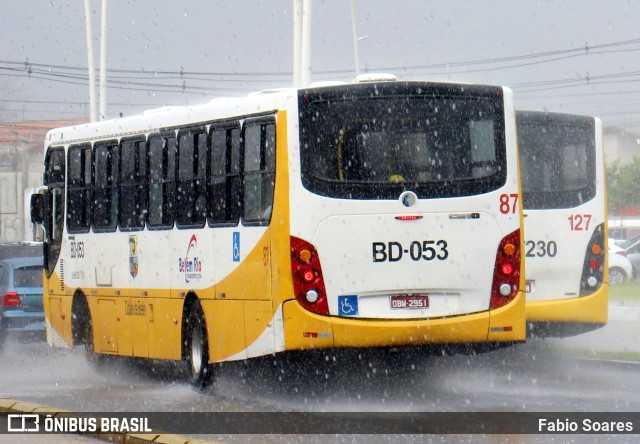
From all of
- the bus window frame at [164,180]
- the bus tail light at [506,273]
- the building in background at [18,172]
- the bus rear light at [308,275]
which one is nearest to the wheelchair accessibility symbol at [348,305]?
the bus rear light at [308,275]

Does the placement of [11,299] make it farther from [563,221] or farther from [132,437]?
[132,437]

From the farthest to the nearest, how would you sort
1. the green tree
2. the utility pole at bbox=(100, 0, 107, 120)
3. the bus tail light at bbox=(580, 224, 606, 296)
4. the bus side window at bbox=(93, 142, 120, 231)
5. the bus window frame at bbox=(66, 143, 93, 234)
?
1. the green tree
2. the utility pole at bbox=(100, 0, 107, 120)
3. the bus window frame at bbox=(66, 143, 93, 234)
4. the bus side window at bbox=(93, 142, 120, 231)
5. the bus tail light at bbox=(580, 224, 606, 296)

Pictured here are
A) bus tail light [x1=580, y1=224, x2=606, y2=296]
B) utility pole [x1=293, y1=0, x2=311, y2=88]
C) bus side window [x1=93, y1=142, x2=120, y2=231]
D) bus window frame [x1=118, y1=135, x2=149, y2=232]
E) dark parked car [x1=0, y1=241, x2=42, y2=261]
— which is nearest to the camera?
bus tail light [x1=580, y1=224, x2=606, y2=296]

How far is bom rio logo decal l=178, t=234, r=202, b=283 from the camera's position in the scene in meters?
15.5

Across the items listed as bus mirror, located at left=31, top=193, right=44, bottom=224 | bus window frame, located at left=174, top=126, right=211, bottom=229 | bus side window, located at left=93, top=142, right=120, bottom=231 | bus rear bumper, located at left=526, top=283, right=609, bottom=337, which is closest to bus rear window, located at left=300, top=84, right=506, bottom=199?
bus window frame, located at left=174, top=126, right=211, bottom=229

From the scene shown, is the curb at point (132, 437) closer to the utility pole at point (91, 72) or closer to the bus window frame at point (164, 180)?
the bus window frame at point (164, 180)

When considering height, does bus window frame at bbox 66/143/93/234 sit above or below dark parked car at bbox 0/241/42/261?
above

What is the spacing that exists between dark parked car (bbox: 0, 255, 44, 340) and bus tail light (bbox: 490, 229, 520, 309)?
946 cm

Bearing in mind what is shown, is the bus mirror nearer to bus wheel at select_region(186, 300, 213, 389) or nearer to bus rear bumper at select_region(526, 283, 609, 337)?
bus wheel at select_region(186, 300, 213, 389)

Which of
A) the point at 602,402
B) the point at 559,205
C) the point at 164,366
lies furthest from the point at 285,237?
the point at 164,366

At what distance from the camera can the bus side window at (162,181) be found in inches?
637

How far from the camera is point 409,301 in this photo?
1339 centimetres

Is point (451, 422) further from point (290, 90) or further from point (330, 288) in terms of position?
point (290, 90)

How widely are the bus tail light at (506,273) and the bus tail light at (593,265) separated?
3.09 metres
